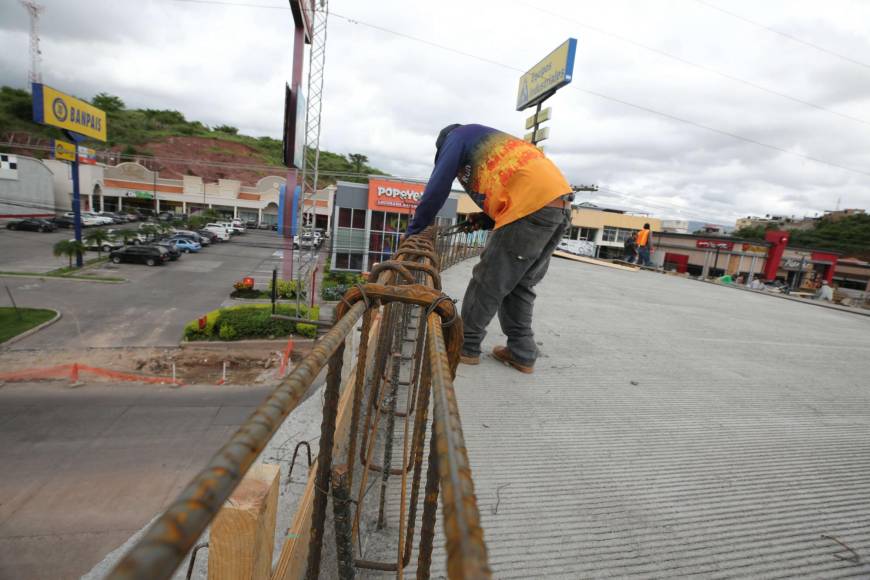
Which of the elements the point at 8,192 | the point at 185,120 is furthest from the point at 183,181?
the point at 185,120

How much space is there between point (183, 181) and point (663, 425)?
6087 cm

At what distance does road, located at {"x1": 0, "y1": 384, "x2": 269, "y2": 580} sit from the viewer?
729 cm

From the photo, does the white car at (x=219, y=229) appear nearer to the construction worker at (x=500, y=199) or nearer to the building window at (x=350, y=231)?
the building window at (x=350, y=231)

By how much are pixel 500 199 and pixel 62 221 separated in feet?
175

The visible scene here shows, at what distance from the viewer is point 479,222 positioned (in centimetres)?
368

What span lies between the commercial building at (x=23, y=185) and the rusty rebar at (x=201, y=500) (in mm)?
47735

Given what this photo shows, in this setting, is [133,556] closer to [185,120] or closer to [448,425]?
[448,425]

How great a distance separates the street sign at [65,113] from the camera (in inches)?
918

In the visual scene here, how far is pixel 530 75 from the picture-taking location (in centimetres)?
1941

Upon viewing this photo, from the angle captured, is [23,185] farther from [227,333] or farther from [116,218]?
[227,333]

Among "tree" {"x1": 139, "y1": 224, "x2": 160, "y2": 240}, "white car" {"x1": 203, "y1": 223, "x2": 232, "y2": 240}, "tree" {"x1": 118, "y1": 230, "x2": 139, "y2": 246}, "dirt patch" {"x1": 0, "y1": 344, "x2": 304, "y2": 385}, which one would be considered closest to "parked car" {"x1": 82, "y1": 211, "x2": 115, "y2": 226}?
"white car" {"x1": 203, "y1": 223, "x2": 232, "y2": 240}

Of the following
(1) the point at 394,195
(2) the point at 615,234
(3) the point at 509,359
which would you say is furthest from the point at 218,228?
(3) the point at 509,359

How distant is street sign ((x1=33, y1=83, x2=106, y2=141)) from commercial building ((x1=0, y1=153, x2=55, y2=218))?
12880mm

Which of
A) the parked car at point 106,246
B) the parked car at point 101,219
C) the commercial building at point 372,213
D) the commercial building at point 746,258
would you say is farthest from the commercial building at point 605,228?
the parked car at point 101,219
